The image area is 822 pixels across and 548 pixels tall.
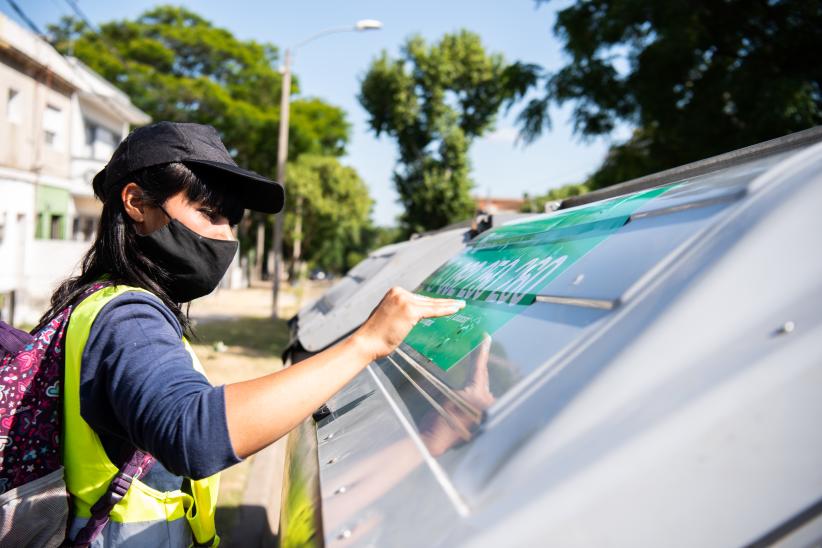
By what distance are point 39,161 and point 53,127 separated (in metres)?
1.52

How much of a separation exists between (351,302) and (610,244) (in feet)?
9.02

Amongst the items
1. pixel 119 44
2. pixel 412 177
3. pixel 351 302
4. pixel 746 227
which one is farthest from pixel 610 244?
pixel 119 44

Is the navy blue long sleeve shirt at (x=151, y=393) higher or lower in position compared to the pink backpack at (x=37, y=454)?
higher

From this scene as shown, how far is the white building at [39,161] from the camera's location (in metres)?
14.0

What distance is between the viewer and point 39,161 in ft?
53.2

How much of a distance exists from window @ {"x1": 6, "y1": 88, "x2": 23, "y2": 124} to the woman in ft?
50.7

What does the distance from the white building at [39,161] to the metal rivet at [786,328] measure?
1183cm

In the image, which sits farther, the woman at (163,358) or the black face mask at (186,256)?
the black face mask at (186,256)

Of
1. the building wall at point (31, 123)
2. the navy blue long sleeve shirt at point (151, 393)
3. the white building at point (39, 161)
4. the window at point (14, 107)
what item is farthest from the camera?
the window at point (14, 107)

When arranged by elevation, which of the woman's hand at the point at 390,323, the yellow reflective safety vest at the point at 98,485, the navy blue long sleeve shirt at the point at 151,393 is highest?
the woman's hand at the point at 390,323

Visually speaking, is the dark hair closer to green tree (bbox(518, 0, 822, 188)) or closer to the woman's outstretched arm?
the woman's outstretched arm

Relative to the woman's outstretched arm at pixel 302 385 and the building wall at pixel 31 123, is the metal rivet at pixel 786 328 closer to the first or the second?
the woman's outstretched arm at pixel 302 385

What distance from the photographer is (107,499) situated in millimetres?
1410

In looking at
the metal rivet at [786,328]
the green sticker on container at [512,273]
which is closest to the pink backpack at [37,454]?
the green sticker on container at [512,273]
